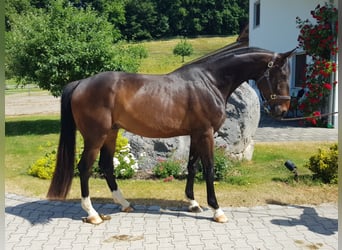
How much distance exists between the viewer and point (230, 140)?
7.19 m

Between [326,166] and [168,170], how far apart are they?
258 cm

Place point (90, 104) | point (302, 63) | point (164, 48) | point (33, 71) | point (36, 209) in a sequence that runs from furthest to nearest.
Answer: point (164, 48) < point (302, 63) < point (33, 71) < point (36, 209) < point (90, 104)

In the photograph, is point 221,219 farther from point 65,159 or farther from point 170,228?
point 65,159

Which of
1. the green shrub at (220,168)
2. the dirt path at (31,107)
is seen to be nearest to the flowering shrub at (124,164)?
the green shrub at (220,168)

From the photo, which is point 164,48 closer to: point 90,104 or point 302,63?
point 302,63

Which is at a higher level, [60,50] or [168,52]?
[168,52]

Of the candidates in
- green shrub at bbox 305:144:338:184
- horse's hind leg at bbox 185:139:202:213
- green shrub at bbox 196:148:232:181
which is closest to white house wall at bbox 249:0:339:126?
green shrub at bbox 305:144:338:184

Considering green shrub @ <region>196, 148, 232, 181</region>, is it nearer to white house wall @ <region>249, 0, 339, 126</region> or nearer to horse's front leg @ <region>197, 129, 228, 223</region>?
horse's front leg @ <region>197, 129, 228, 223</region>

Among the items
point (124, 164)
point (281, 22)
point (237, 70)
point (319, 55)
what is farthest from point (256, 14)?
point (237, 70)

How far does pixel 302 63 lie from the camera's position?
14.2m

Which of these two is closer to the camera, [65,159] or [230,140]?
[65,159]

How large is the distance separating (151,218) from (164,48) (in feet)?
191

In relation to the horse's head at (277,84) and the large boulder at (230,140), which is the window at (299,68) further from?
the horse's head at (277,84)

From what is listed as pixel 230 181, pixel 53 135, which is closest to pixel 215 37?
pixel 53 135
